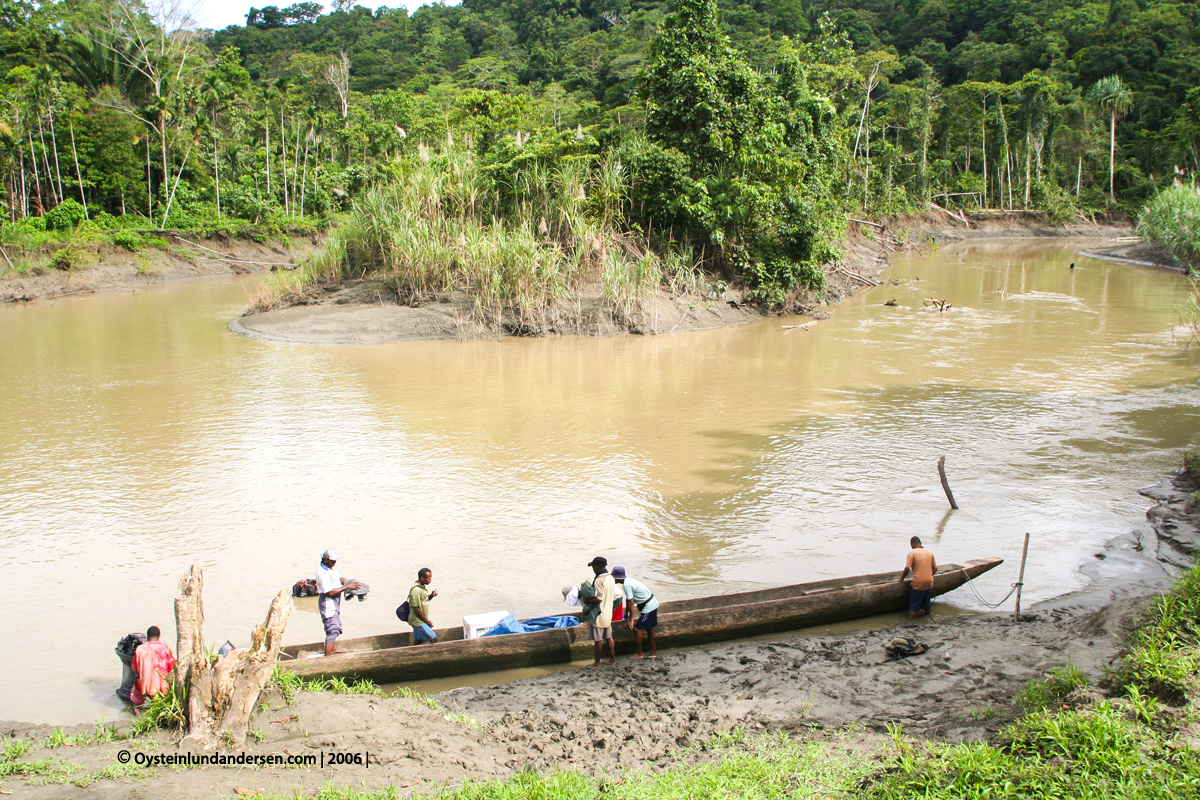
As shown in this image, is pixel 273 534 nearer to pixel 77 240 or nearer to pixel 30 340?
pixel 30 340

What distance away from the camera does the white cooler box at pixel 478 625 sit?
20.4 ft

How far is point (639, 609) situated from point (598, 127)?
63.4ft

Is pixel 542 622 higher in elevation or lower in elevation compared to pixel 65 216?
lower

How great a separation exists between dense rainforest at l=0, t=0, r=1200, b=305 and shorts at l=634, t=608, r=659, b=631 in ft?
44.2

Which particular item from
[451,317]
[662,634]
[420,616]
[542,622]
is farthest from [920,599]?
[451,317]

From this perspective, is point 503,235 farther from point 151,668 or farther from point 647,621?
point 151,668

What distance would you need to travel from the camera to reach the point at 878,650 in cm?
618

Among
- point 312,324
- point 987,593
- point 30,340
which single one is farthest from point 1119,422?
point 30,340

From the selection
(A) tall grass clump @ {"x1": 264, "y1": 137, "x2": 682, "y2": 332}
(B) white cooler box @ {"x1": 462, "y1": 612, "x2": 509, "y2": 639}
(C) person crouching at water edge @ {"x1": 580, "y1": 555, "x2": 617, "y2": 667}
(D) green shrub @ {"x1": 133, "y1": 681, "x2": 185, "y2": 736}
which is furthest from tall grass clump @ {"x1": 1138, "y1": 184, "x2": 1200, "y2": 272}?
(D) green shrub @ {"x1": 133, "y1": 681, "x2": 185, "y2": 736}

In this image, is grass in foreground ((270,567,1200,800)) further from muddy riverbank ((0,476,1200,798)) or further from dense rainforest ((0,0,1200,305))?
dense rainforest ((0,0,1200,305))

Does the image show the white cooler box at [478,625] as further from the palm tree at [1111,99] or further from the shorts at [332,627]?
the palm tree at [1111,99]

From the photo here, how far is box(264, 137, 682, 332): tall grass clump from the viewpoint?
1917 centimetres

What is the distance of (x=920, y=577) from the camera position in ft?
22.0

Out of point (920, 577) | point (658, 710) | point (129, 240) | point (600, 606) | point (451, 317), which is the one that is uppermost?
point (129, 240)
